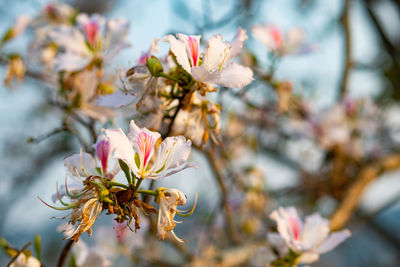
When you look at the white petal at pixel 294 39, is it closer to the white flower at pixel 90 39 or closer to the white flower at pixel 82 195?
the white flower at pixel 90 39

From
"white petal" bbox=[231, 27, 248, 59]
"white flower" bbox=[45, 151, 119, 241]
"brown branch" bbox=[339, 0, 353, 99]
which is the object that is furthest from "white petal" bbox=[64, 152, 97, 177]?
"brown branch" bbox=[339, 0, 353, 99]

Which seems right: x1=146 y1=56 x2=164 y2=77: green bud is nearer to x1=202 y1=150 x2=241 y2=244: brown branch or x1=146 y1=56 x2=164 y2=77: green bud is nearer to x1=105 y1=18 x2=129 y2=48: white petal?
Answer: x1=105 y1=18 x2=129 y2=48: white petal

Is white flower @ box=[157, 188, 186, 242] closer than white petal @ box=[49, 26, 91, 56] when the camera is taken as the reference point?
Yes

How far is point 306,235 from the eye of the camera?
79 centimetres

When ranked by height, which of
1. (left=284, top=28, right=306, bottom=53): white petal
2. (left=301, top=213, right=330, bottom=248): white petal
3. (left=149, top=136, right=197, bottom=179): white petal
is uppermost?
(left=149, top=136, right=197, bottom=179): white petal

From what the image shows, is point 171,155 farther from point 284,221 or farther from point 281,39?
point 281,39

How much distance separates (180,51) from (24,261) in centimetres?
49

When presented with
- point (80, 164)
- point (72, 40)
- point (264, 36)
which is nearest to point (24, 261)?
point (80, 164)

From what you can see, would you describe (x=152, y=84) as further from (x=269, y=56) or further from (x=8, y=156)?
(x=8, y=156)

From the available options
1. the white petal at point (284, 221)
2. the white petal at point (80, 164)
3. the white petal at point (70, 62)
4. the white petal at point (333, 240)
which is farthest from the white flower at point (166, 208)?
the white petal at point (70, 62)

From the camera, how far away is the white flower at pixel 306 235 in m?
0.76

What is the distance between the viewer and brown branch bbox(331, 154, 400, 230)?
166cm

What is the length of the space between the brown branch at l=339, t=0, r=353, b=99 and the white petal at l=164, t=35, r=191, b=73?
5.40ft

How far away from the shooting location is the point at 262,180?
163 cm
